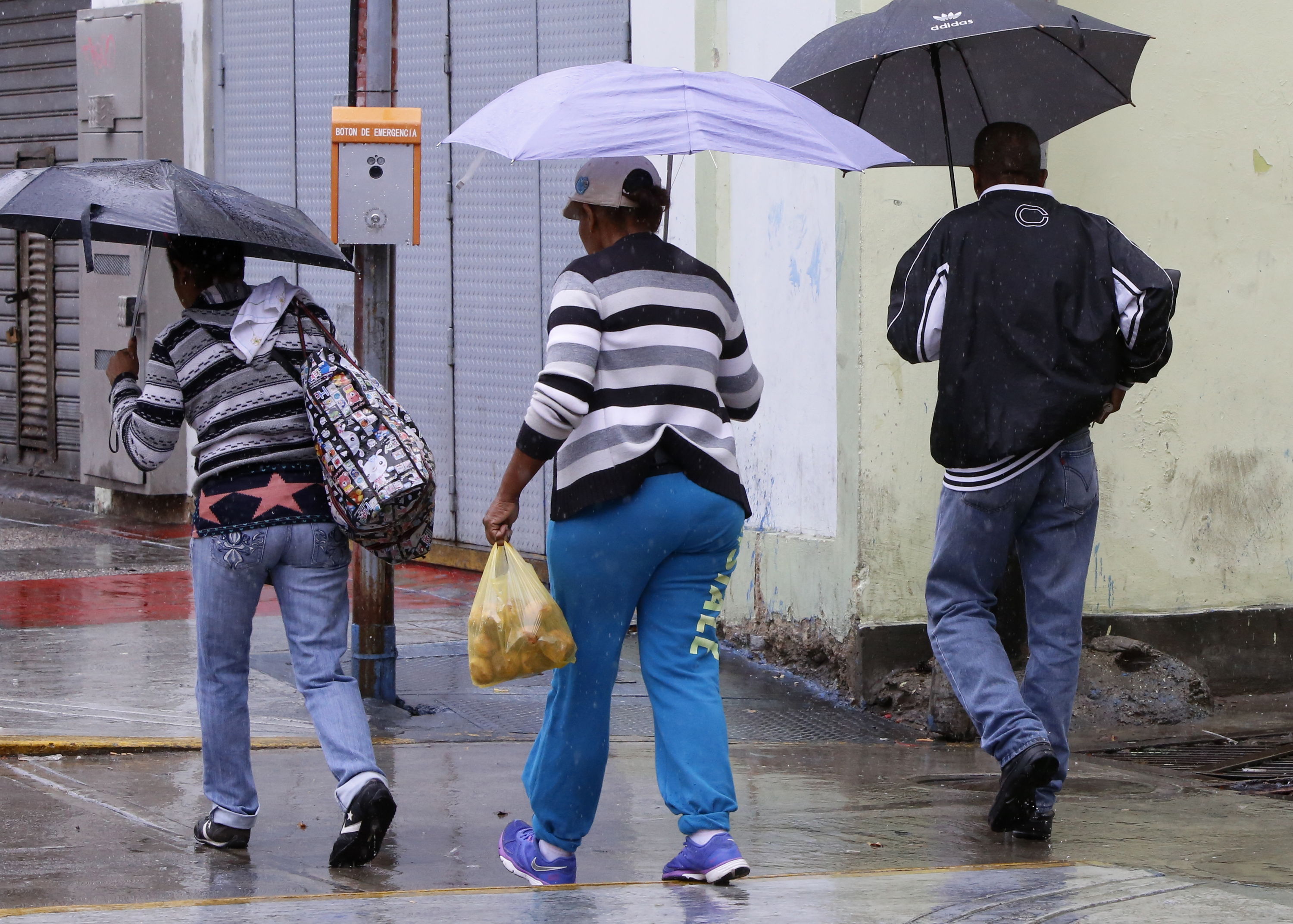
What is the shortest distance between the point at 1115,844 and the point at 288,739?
2.85m

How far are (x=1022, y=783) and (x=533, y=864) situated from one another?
1.41 meters

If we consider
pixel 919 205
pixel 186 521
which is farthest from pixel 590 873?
pixel 186 521

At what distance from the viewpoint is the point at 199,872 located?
14.3ft

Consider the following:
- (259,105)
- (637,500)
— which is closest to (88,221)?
(637,500)

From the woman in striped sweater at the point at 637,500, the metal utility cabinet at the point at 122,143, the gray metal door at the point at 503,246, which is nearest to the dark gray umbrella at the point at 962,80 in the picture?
the woman in striped sweater at the point at 637,500

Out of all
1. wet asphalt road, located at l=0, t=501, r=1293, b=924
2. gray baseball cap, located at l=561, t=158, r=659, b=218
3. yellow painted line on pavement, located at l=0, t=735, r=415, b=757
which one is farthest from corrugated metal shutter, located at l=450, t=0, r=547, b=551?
gray baseball cap, located at l=561, t=158, r=659, b=218

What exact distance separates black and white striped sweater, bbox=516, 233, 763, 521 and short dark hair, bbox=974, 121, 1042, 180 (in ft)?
4.33

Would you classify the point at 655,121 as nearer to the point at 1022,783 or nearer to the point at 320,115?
the point at 1022,783

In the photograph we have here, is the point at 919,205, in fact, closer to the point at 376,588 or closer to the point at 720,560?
the point at 376,588

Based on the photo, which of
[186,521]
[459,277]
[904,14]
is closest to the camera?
[904,14]

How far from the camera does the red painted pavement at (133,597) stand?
8.11m

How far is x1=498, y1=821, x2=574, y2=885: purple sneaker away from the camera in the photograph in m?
4.27

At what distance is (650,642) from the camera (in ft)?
13.7

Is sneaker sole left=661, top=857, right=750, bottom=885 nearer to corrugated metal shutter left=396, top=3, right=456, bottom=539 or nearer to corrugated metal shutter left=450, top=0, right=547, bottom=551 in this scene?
corrugated metal shutter left=450, top=0, right=547, bottom=551
